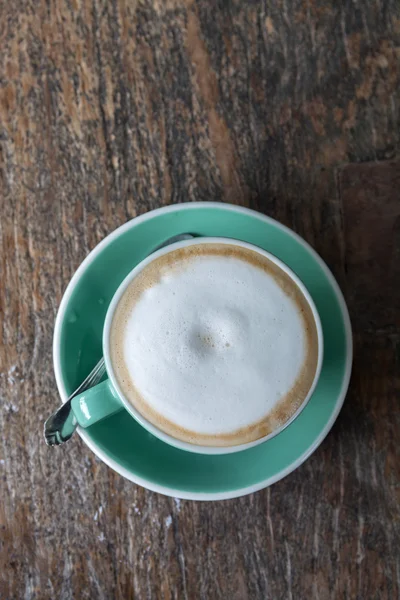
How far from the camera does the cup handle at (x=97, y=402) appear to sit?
688 millimetres

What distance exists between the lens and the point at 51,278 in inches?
34.4

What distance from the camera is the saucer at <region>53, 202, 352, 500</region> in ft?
2.42

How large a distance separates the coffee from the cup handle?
0.09 ft

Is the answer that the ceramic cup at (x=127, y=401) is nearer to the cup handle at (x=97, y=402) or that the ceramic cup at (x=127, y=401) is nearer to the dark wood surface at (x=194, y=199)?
the cup handle at (x=97, y=402)

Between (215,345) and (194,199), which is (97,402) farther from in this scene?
(194,199)

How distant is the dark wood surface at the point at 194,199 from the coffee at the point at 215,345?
22cm

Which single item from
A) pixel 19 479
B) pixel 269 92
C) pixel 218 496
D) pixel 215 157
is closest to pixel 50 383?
pixel 19 479

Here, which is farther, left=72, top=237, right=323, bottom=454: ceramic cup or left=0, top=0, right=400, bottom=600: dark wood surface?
left=0, top=0, right=400, bottom=600: dark wood surface

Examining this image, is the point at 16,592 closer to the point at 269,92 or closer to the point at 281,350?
the point at 281,350

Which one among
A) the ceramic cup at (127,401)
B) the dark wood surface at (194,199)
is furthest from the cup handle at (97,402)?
the dark wood surface at (194,199)

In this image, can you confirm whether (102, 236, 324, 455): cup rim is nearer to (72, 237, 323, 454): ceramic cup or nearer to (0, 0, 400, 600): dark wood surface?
(72, 237, 323, 454): ceramic cup

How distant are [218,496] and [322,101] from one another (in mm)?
561

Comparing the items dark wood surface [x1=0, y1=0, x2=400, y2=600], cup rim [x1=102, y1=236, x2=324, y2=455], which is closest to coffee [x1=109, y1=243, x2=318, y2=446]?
cup rim [x1=102, y1=236, x2=324, y2=455]

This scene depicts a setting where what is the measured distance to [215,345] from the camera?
0.64 m
